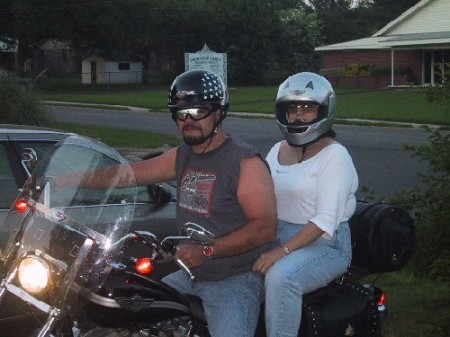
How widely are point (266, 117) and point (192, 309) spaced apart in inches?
1127

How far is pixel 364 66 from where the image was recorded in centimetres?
5578

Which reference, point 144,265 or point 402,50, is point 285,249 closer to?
point 144,265

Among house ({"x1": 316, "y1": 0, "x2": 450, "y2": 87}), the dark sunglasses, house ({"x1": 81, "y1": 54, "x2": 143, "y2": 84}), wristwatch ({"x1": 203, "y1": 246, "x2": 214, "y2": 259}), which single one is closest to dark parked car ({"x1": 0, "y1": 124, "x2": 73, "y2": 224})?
the dark sunglasses

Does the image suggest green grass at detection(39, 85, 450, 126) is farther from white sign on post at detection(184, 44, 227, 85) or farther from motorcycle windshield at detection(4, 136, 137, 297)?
motorcycle windshield at detection(4, 136, 137, 297)

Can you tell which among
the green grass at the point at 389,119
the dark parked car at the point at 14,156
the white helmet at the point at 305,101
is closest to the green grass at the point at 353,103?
the green grass at the point at 389,119

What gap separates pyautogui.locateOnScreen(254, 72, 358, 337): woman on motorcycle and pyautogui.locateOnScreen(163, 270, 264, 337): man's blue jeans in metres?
0.08

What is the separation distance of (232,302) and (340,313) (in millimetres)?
542

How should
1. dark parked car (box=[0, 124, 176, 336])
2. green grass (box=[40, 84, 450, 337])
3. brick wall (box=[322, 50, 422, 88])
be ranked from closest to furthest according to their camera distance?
1. dark parked car (box=[0, 124, 176, 336])
2. green grass (box=[40, 84, 450, 337])
3. brick wall (box=[322, 50, 422, 88])

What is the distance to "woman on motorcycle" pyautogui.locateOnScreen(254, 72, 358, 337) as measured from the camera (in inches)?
153

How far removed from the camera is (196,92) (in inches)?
148

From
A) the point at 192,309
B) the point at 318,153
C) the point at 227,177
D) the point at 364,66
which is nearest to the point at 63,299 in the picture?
the point at 192,309

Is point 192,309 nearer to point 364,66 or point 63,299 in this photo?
point 63,299

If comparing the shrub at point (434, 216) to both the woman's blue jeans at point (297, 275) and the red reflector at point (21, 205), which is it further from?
the red reflector at point (21, 205)

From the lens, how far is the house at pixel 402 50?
167 ft
